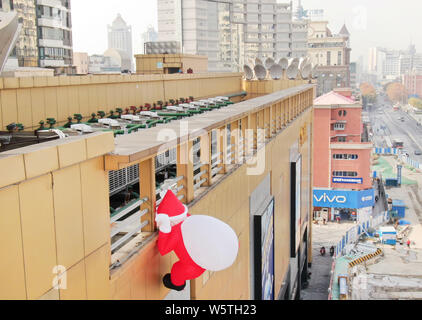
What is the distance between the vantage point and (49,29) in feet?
110

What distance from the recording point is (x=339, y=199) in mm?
35438

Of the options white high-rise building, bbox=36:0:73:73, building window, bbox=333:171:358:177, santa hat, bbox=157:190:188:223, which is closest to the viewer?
santa hat, bbox=157:190:188:223

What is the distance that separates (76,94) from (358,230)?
2523cm

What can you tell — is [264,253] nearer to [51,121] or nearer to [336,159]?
[51,121]

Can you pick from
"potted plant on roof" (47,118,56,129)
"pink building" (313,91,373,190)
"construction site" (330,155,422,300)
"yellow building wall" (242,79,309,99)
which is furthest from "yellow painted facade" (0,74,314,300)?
"pink building" (313,91,373,190)

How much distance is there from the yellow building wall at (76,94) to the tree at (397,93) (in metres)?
139

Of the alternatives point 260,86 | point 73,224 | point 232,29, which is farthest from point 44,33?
point 232,29

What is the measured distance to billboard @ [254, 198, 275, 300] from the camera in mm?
Result: 9305

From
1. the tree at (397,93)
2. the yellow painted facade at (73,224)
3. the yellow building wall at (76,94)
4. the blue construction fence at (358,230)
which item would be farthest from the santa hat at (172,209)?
the tree at (397,93)

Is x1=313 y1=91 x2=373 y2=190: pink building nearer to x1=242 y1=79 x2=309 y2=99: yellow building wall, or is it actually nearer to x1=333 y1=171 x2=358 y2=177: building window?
x1=333 y1=171 x2=358 y2=177: building window

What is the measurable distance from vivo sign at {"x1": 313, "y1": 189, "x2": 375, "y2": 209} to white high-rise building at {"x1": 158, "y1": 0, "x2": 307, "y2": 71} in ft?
92.1

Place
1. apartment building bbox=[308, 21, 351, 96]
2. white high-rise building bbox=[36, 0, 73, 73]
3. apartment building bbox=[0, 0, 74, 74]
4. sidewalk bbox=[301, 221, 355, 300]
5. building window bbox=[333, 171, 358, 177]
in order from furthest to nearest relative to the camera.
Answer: apartment building bbox=[308, 21, 351, 96] → building window bbox=[333, 171, 358, 177] → white high-rise building bbox=[36, 0, 73, 73] → apartment building bbox=[0, 0, 74, 74] → sidewalk bbox=[301, 221, 355, 300]
